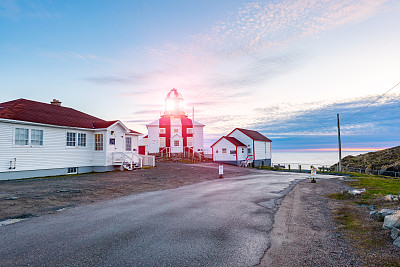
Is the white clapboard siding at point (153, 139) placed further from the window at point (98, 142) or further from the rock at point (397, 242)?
the rock at point (397, 242)

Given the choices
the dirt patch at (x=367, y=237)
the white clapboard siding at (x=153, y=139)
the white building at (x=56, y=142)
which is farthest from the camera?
the white clapboard siding at (x=153, y=139)

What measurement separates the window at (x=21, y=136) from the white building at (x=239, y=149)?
106 ft

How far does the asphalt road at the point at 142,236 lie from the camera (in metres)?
5.03

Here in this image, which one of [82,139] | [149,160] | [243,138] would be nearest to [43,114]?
[82,139]

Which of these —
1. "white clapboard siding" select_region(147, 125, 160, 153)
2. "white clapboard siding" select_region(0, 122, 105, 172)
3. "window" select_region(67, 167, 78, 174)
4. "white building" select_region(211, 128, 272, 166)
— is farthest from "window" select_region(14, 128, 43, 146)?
"white clapboard siding" select_region(147, 125, 160, 153)

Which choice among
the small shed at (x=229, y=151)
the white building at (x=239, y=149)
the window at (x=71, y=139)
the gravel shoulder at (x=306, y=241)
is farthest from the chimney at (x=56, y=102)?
the gravel shoulder at (x=306, y=241)

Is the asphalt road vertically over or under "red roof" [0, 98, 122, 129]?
under

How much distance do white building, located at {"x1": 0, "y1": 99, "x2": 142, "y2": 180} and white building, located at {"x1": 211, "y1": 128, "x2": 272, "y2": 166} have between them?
67.6ft

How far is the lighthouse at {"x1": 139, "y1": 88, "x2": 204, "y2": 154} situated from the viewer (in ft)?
176

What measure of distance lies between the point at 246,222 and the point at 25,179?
59.5 ft

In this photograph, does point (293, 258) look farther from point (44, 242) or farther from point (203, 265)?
point (44, 242)

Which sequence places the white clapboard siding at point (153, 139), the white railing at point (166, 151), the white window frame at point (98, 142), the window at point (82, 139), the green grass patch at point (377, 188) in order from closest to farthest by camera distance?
the green grass patch at point (377, 188), the window at point (82, 139), the white window frame at point (98, 142), the white railing at point (166, 151), the white clapboard siding at point (153, 139)

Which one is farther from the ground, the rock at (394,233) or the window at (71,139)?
the window at (71,139)

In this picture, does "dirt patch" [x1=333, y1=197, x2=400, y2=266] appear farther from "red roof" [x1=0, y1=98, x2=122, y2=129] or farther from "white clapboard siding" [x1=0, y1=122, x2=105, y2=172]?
"red roof" [x1=0, y1=98, x2=122, y2=129]
